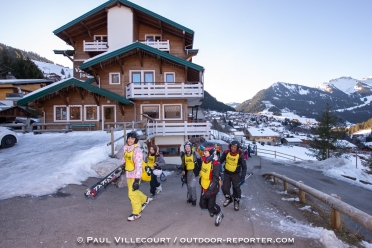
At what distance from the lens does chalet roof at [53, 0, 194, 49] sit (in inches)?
859

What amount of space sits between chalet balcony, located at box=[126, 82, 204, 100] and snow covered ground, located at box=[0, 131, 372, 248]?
19.2 feet

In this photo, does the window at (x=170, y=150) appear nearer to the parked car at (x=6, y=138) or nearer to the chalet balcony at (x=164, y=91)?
the chalet balcony at (x=164, y=91)

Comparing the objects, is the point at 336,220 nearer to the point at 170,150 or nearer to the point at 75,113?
the point at 170,150

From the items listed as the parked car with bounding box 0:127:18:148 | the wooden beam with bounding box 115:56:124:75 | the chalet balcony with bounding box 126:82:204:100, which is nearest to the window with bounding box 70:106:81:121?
the chalet balcony with bounding box 126:82:204:100

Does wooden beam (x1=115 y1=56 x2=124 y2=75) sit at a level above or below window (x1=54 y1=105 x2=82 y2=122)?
above

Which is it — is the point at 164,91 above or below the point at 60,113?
above

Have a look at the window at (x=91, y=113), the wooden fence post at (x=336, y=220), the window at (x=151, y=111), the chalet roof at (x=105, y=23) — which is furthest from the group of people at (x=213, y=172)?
the chalet roof at (x=105, y=23)

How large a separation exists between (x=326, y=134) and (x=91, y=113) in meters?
33.4

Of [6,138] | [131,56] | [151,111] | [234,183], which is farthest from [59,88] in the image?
[234,183]

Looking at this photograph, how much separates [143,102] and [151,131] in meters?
4.69

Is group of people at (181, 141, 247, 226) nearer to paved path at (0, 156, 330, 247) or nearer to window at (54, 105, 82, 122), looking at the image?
paved path at (0, 156, 330, 247)

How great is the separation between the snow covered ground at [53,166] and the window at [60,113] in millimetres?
4638

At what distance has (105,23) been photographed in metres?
23.8

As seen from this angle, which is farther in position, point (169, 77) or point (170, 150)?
point (169, 77)
